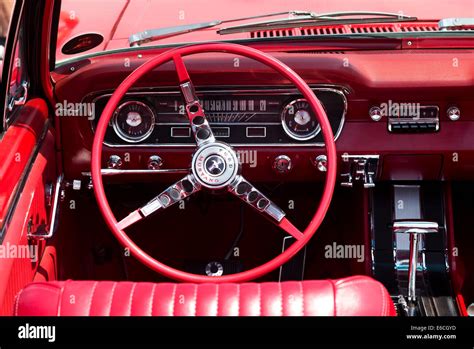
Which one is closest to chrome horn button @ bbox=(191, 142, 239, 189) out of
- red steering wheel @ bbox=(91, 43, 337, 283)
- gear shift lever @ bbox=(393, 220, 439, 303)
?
red steering wheel @ bbox=(91, 43, 337, 283)

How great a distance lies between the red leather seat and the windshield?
115cm

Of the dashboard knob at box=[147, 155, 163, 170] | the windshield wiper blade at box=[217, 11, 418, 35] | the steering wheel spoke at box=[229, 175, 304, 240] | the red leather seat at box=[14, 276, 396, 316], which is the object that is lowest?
the red leather seat at box=[14, 276, 396, 316]

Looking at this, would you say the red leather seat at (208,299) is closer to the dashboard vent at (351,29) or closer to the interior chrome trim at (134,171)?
the interior chrome trim at (134,171)

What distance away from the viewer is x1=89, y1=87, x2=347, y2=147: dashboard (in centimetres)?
285

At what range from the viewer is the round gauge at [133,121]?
2.87m

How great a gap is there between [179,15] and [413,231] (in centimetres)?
115

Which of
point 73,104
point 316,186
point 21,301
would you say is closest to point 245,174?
point 316,186

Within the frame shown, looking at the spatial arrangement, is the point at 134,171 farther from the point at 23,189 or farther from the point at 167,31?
the point at 167,31

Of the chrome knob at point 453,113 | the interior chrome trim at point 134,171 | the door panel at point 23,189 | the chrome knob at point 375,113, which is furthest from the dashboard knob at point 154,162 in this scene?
the chrome knob at point 453,113

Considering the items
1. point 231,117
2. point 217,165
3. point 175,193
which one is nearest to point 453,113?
point 231,117

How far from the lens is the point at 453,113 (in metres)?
2.89

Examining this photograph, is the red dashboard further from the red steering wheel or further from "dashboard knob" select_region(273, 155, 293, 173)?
the red steering wheel

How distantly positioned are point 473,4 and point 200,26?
1.03m
